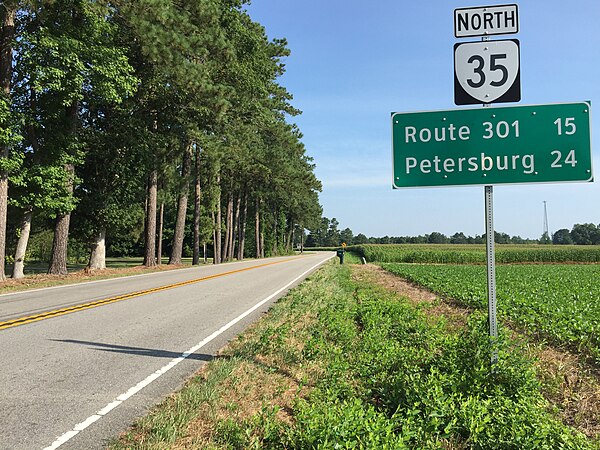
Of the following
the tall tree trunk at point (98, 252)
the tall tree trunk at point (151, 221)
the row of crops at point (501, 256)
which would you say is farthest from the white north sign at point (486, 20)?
the row of crops at point (501, 256)

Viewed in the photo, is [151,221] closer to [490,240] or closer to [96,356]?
[96,356]

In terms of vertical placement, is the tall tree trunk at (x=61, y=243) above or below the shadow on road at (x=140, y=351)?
above

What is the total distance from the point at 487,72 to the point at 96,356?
6.12 meters

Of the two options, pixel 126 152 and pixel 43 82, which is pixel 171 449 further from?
pixel 126 152

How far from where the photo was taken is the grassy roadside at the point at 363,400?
137 inches

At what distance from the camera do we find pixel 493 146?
4637 mm

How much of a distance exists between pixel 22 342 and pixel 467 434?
6480 millimetres

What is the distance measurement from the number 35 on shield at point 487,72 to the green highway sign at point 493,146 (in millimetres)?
143

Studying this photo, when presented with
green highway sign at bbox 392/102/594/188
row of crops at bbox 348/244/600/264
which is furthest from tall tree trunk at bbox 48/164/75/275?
row of crops at bbox 348/244/600/264

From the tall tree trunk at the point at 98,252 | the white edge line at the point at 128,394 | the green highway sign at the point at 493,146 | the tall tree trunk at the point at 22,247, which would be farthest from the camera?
the tall tree trunk at the point at 98,252

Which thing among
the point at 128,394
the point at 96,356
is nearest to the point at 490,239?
the point at 128,394

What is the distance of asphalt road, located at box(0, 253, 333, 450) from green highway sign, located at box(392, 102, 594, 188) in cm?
370

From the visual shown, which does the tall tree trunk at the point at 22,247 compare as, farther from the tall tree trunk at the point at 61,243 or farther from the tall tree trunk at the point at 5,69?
the tall tree trunk at the point at 5,69

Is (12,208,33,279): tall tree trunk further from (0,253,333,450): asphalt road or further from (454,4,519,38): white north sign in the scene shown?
(454,4,519,38): white north sign
